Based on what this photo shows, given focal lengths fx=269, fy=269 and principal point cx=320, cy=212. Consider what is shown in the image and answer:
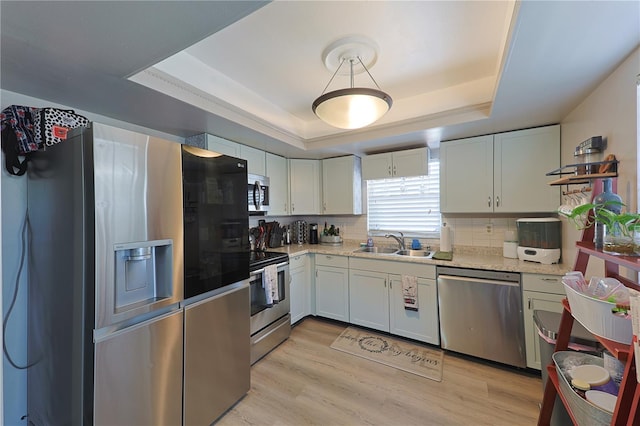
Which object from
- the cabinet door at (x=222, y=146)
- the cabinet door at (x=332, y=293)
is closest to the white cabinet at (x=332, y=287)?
the cabinet door at (x=332, y=293)

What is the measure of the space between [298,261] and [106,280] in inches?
84.3

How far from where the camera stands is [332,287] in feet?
10.8

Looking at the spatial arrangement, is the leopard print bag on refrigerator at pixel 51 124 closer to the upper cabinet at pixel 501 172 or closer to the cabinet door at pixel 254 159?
the cabinet door at pixel 254 159

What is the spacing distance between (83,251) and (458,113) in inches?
109

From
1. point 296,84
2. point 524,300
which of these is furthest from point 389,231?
point 296,84

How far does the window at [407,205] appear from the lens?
3320mm

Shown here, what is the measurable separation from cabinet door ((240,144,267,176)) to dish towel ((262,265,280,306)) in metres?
1.13

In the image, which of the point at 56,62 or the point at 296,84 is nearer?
the point at 56,62

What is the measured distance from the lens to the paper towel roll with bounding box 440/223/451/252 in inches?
121

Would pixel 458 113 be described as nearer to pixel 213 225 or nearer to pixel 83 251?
pixel 213 225

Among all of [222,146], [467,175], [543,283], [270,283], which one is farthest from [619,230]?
[222,146]

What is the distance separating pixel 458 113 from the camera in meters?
2.33

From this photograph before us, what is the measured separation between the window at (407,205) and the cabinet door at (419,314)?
840 millimetres

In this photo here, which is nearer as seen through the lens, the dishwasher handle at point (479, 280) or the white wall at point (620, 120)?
the white wall at point (620, 120)
